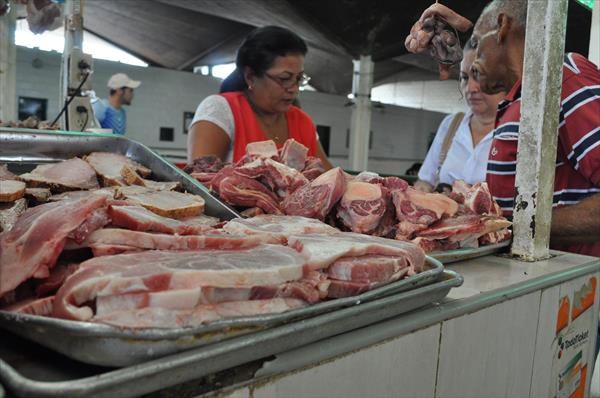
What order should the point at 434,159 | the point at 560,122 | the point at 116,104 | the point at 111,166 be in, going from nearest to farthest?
1. the point at 111,166
2. the point at 560,122
3. the point at 434,159
4. the point at 116,104

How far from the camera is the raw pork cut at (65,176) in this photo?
58.7 inches

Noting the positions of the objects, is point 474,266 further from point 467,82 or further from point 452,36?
point 467,82

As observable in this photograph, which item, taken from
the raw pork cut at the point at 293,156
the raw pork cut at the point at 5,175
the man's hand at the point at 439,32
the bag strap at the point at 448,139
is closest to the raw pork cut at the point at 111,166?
the raw pork cut at the point at 5,175

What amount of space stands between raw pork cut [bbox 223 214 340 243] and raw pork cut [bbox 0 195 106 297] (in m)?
0.31

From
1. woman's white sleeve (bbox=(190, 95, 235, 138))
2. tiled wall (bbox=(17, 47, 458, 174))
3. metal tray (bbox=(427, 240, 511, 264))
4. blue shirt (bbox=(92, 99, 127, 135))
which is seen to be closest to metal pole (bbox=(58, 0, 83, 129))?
blue shirt (bbox=(92, 99, 127, 135))

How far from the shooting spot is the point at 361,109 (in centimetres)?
884

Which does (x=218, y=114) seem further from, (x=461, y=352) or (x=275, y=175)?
(x=461, y=352)

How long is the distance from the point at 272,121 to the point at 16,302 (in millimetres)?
2269

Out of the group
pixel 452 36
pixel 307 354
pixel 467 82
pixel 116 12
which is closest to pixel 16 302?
pixel 307 354

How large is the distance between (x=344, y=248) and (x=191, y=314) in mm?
366

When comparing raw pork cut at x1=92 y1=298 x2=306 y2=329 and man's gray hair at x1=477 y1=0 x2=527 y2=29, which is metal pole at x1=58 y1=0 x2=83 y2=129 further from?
raw pork cut at x1=92 y1=298 x2=306 y2=329

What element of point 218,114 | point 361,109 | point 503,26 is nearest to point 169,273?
point 503,26

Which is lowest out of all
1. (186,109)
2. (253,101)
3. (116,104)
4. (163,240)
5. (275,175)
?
(163,240)

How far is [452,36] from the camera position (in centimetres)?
181
